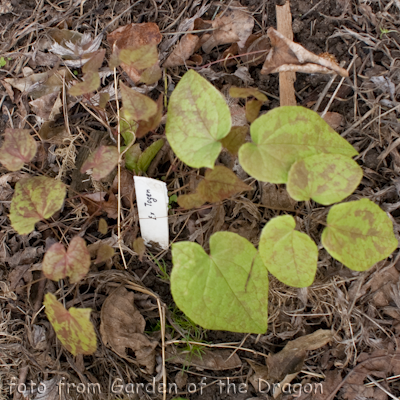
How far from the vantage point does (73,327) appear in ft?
3.30

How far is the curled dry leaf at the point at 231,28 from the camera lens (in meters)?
1.37

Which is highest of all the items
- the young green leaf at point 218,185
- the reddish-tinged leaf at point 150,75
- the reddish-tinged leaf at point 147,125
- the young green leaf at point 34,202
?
the reddish-tinged leaf at point 150,75

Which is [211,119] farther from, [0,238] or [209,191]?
[0,238]

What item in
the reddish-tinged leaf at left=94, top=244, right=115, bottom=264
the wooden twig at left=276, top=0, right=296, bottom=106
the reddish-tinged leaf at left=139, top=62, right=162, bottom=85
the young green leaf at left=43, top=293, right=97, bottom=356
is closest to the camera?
the young green leaf at left=43, top=293, right=97, bottom=356

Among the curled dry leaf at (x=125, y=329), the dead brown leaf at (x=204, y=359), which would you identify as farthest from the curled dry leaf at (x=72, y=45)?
the dead brown leaf at (x=204, y=359)

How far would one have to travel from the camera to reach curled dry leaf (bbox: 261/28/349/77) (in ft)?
4.14

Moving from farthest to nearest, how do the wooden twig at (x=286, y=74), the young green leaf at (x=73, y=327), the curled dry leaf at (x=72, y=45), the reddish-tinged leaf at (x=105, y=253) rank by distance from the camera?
1. the curled dry leaf at (x=72, y=45)
2. the wooden twig at (x=286, y=74)
3. the reddish-tinged leaf at (x=105, y=253)
4. the young green leaf at (x=73, y=327)

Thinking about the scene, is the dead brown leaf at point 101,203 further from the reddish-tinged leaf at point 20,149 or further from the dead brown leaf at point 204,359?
the dead brown leaf at point 204,359

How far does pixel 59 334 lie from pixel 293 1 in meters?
1.45

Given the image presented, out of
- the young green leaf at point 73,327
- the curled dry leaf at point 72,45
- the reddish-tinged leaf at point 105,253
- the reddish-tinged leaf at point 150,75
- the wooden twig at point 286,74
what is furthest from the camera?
the curled dry leaf at point 72,45

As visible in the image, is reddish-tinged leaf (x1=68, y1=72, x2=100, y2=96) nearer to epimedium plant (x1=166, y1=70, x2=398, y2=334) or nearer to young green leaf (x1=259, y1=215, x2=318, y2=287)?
epimedium plant (x1=166, y1=70, x2=398, y2=334)

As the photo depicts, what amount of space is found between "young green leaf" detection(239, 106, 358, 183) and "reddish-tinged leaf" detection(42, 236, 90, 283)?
0.56m

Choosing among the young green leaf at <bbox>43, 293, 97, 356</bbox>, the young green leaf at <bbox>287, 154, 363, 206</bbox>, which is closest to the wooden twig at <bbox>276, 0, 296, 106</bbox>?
the young green leaf at <bbox>287, 154, 363, 206</bbox>

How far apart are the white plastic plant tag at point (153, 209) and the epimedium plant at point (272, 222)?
146 mm
